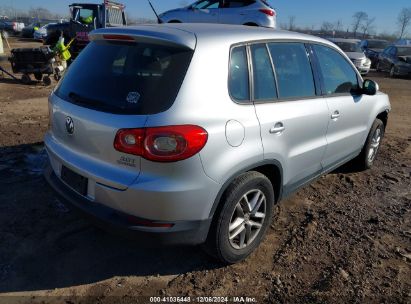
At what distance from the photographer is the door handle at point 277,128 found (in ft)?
9.83

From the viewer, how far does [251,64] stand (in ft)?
9.68

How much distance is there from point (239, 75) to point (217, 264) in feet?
4.89

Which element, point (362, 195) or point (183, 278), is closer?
point (183, 278)

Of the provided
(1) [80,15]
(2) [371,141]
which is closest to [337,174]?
(2) [371,141]

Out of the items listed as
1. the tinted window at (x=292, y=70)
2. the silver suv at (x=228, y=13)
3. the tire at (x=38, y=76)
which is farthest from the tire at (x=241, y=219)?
the tire at (x=38, y=76)

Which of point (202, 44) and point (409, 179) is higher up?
point (202, 44)

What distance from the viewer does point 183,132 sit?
240 cm

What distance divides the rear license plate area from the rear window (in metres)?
0.51

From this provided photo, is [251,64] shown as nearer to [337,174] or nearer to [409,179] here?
[337,174]

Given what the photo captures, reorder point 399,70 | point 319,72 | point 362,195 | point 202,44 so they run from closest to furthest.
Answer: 1. point 202,44
2. point 319,72
3. point 362,195
4. point 399,70

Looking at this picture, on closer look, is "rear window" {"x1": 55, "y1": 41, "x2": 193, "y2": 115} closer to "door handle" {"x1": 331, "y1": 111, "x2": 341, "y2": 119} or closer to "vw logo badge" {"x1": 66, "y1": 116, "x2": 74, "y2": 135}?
"vw logo badge" {"x1": 66, "y1": 116, "x2": 74, "y2": 135}

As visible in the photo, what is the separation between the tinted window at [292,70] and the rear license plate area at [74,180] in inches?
66.2

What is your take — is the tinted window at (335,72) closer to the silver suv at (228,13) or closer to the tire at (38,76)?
the silver suv at (228,13)

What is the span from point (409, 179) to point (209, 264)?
348cm
